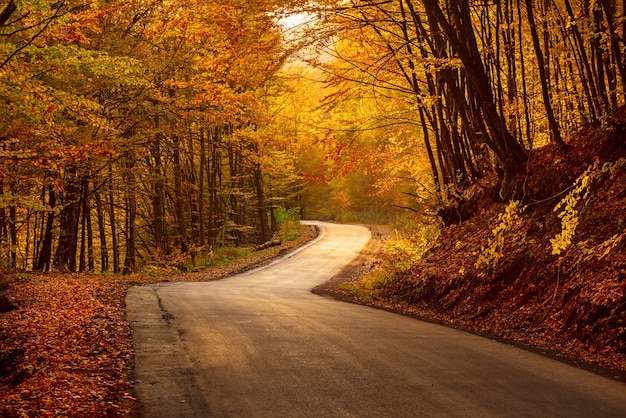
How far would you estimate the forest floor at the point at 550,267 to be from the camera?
762cm

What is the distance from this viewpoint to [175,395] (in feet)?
17.9

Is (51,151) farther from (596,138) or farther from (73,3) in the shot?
(596,138)

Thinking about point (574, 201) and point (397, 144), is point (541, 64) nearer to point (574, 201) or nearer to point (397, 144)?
point (574, 201)

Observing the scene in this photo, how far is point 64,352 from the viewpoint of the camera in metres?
7.19

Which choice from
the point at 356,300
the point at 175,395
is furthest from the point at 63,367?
the point at 356,300

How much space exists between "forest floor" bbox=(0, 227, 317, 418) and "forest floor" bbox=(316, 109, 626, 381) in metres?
5.51

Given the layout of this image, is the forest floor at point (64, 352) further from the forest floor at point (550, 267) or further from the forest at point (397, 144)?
the forest floor at point (550, 267)

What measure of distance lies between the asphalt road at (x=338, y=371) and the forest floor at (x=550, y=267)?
75 cm

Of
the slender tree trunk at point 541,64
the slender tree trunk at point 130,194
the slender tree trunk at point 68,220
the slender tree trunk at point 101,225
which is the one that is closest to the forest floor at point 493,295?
the slender tree trunk at point 541,64

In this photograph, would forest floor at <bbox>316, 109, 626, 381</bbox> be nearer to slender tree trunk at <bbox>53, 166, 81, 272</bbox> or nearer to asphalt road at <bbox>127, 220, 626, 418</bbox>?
asphalt road at <bbox>127, 220, 626, 418</bbox>

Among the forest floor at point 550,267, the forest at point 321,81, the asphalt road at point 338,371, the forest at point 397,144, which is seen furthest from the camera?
the forest at point 321,81

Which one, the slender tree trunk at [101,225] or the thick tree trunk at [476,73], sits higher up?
the thick tree trunk at [476,73]

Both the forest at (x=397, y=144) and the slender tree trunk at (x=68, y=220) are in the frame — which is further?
the slender tree trunk at (x=68, y=220)

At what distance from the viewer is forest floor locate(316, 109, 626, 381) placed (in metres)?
7.62
